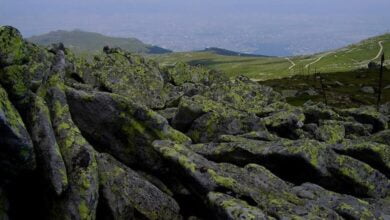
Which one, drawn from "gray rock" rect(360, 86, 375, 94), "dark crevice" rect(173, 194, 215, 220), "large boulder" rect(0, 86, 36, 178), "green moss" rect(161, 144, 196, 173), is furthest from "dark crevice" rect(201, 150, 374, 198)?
"gray rock" rect(360, 86, 375, 94)

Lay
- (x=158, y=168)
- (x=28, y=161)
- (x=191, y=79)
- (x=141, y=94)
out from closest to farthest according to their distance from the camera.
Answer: (x=28, y=161) → (x=158, y=168) → (x=141, y=94) → (x=191, y=79)

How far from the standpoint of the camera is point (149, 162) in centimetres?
2422

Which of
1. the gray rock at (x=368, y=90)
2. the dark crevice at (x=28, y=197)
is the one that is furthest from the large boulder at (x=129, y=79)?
the gray rock at (x=368, y=90)

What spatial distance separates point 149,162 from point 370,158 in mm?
14756

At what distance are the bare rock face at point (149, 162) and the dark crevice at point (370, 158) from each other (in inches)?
2.6

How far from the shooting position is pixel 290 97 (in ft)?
458

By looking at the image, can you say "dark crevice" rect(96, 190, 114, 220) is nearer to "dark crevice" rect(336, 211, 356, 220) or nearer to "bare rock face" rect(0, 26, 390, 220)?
"bare rock face" rect(0, 26, 390, 220)

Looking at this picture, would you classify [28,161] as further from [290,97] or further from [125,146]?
[290,97]

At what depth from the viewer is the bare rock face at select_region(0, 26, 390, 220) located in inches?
712

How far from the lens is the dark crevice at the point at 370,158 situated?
92.5ft

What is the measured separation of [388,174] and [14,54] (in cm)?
2371

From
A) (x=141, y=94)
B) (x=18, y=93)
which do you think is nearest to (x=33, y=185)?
(x=18, y=93)

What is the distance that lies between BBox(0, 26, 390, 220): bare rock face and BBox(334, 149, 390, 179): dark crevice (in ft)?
0.21

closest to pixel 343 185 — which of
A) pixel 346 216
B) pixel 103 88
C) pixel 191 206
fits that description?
pixel 346 216
